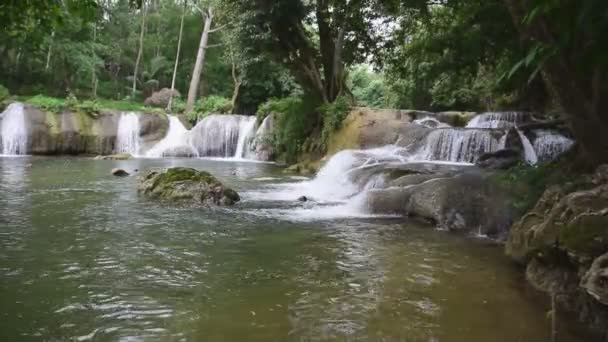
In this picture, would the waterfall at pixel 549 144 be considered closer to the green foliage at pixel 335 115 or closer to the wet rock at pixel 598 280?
the green foliage at pixel 335 115

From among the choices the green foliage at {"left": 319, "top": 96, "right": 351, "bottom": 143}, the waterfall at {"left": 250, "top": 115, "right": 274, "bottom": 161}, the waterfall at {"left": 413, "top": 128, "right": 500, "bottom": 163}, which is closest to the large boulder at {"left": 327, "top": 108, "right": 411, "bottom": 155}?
the green foliage at {"left": 319, "top": 96, "right": 351, "bottom": 143}

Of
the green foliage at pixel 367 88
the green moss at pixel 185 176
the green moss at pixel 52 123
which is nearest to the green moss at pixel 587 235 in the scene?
the green moss at pixel 185 176

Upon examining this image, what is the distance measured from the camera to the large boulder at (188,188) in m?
10.2

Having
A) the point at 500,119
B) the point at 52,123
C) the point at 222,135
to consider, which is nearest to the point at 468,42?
the point at 500,119

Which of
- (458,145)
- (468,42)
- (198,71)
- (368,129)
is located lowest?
(458,145)

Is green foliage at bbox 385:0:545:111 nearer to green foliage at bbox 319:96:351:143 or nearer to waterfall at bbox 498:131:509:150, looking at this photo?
waterfall at bbox 498:131:509:150

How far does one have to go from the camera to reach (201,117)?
2700cm

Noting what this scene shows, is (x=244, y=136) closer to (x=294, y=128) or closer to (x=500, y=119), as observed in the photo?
(x=294, y=128)

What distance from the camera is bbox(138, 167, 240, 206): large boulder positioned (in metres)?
10.2

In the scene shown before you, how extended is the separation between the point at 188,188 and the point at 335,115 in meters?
7.93

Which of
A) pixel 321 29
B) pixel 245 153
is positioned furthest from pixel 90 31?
pixel 321 29

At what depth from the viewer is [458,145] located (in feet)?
47.0

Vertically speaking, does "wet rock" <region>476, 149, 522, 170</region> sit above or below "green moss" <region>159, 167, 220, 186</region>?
above

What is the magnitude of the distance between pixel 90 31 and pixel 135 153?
12451 millimetres
